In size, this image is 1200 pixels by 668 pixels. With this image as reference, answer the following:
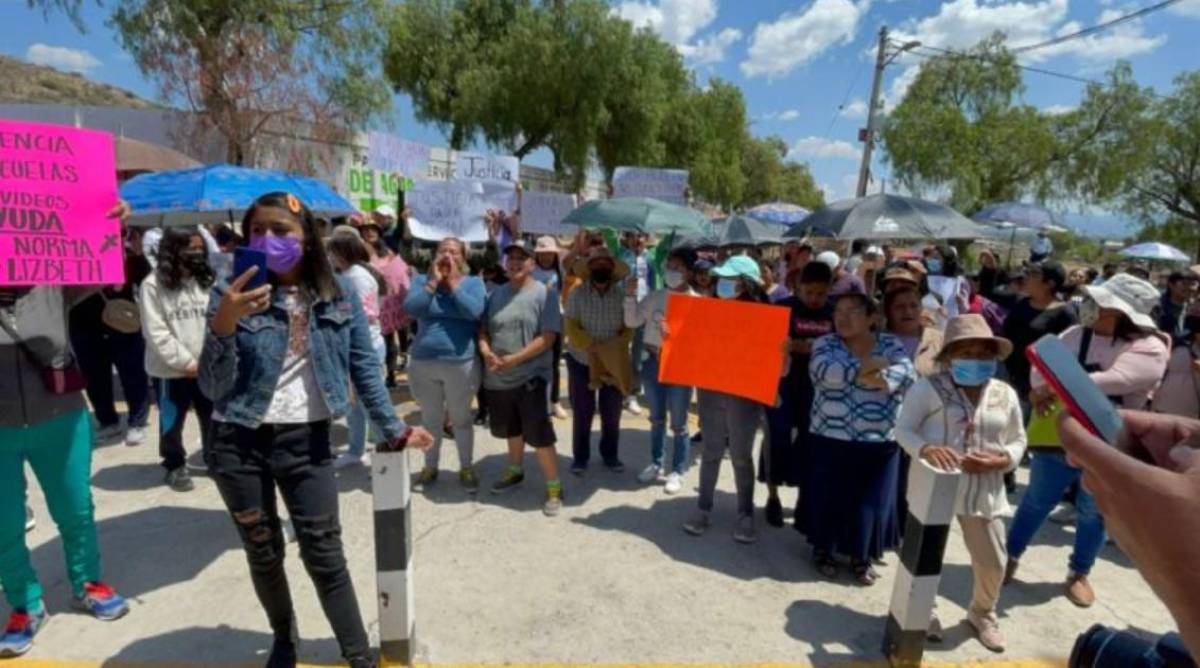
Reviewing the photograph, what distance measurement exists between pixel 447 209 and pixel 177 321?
3.67 metres

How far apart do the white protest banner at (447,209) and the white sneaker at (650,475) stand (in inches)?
142

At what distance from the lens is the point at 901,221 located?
6.25 meters

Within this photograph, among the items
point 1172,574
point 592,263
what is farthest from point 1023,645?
point 592,263

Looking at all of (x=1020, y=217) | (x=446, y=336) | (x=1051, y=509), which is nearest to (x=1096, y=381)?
(x=1051, y=509)

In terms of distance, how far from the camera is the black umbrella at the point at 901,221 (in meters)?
6.15

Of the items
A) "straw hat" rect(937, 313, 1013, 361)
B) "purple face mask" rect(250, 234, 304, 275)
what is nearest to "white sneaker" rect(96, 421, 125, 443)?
"purple face mask" rect(250, 234, 304, 275)

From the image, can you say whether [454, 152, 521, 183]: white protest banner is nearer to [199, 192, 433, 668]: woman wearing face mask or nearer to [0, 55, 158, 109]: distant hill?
[199, 192, 433, 668]: woman wearing face mask

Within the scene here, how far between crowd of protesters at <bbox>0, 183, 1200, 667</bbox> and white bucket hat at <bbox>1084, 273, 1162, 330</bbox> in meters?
0.01

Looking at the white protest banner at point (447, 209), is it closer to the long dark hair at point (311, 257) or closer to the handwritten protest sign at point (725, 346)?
the handwritten protest sign at point (725, 346)

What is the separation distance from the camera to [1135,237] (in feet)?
105

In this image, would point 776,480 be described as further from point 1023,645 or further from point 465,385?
point 465,385

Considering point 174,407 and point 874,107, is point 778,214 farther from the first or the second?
point 174,407

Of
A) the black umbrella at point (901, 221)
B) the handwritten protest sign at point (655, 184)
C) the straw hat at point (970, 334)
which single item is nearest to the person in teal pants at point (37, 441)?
the straw hat at point (970, 334)

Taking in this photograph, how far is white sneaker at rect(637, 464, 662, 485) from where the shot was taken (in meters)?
5.29
